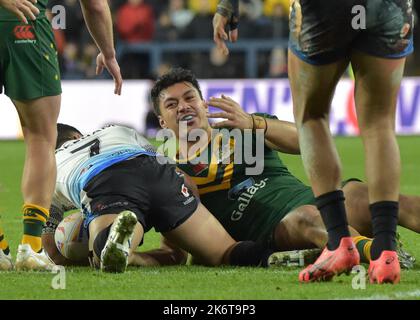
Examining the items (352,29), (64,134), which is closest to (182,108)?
(64,134)

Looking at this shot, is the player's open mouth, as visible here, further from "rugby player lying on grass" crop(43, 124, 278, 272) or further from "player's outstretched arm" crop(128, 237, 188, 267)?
"player's outstretched arm" crop(128, 237, 188, 267)

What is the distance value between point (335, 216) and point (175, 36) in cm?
1415

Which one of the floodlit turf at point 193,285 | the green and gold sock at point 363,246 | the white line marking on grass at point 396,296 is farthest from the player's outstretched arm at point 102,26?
the white line marking on grass at point 396,296

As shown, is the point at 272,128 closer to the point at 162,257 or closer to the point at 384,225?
the point at 162,257

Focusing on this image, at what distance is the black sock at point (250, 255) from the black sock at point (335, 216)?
0.74m

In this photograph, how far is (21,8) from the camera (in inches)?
202

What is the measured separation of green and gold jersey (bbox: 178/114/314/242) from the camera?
5953 millimetres

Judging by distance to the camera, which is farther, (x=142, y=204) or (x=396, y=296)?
(x=142, y=204)

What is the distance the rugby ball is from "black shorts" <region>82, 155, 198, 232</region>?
154 mm

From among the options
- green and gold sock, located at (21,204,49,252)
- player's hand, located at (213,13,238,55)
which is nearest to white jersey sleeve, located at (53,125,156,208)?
green and gold sock, located at (21,204,49,252)

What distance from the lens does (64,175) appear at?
6.02 m

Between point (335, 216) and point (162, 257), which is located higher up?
point (335, 216)

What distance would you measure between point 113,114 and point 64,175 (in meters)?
11.2
